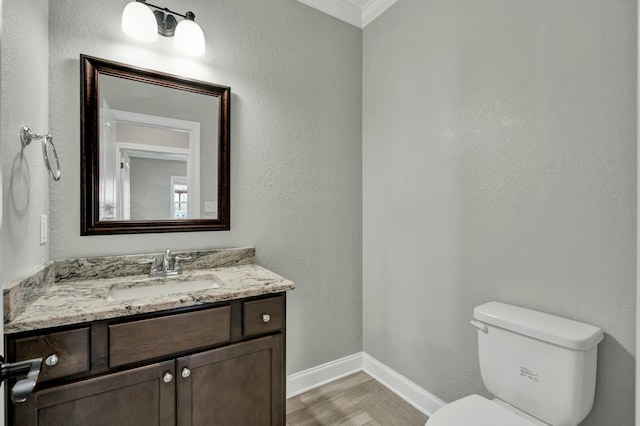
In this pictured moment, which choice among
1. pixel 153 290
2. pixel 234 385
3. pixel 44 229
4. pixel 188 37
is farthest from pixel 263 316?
pixel 188 37

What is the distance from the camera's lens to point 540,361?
1233mm

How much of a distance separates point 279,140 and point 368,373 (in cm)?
176

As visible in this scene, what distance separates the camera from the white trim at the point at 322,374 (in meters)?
2.12

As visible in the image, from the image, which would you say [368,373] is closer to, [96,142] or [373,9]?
[96,142]

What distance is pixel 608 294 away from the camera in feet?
4.00

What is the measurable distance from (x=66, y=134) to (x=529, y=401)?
7.50ft

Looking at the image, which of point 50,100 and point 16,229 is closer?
point 16,229

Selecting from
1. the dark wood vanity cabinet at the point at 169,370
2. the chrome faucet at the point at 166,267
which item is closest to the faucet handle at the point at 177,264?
the chrome faucet at the point at 166,267

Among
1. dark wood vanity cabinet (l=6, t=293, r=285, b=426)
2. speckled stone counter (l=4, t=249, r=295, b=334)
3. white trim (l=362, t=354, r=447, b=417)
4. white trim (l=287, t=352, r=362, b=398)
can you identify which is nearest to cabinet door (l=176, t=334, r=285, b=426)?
dark wood vanity cabinet (l=6, t=293, r=285, b=426)

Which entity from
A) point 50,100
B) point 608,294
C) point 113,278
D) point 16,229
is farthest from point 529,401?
point 50,100

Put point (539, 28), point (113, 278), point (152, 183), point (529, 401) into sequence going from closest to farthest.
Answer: point (529, 401) < point (539, 28) < point (113, 278) < point (152, 183)

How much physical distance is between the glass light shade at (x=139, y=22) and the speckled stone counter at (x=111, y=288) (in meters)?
1.09

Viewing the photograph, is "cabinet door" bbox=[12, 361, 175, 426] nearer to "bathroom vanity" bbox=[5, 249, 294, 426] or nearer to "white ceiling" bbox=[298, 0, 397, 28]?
"bathroom vanity" bbox=[5, 249, 294, 426]

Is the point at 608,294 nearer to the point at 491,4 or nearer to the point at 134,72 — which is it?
the point at 491,4
